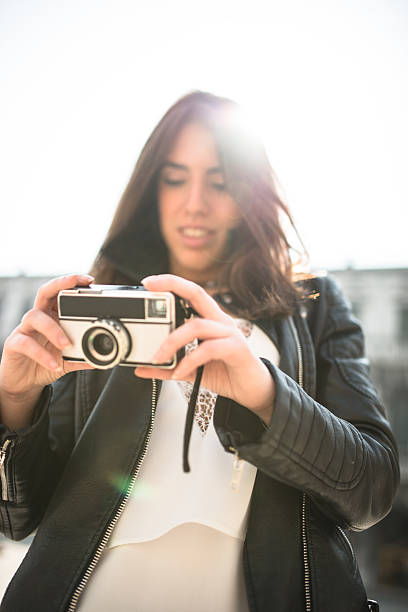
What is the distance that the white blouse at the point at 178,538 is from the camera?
1.20 metres

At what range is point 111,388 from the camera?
1.48 meters

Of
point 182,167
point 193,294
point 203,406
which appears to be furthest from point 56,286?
point 182,167

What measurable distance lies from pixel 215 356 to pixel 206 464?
1.62ft

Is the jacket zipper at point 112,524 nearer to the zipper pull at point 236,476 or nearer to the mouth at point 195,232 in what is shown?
the zipper pull at point 236,476

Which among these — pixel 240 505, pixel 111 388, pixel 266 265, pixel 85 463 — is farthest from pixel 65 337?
pixel 266 265

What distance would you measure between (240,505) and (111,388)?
0.57 metres

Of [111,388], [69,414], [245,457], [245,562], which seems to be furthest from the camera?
[69,414]

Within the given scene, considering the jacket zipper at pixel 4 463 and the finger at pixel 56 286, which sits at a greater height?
the finger at pixel 56 286

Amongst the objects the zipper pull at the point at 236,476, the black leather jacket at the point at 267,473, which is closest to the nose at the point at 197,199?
the black leather jacket at the point at 267,473

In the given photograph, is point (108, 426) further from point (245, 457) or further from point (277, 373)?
point (277, 373)

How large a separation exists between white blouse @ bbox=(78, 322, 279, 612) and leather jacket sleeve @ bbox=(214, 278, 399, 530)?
0.19m

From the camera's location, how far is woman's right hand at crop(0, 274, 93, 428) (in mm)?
1195

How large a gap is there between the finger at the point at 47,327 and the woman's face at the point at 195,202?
801mm

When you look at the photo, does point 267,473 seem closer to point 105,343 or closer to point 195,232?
point 105,343
